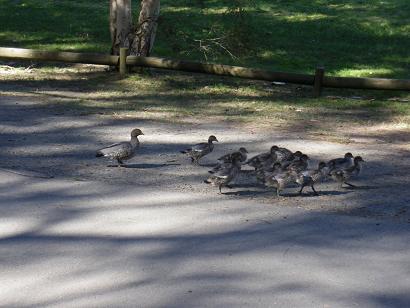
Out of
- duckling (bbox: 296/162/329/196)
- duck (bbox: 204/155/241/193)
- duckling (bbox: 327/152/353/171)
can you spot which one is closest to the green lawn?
duckling (bbox: 327/152/353/171)

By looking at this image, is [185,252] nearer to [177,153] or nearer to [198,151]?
[198,151]

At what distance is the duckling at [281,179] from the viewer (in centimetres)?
1217

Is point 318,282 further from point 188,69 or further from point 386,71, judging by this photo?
point 386,71

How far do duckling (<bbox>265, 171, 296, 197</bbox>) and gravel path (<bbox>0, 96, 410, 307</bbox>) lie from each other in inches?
7.6

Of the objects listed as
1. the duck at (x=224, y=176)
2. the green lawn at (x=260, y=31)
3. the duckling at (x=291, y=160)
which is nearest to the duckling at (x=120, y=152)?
the duck at (x=224, y=176)

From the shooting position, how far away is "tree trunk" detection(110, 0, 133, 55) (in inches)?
930

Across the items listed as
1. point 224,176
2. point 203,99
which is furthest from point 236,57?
point 224,176

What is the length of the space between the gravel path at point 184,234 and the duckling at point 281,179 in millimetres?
193

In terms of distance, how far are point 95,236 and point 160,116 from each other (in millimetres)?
8360

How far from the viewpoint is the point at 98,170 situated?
1364cm

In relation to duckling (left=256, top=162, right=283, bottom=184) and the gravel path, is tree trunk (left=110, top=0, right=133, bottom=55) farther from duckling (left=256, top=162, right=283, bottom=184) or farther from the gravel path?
duckling (left=256, top=162, right=283, bottom=184)

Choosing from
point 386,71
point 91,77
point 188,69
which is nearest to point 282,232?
point 188,69

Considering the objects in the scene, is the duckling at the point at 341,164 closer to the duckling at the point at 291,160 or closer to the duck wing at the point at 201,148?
the duckling at the point at 291,160

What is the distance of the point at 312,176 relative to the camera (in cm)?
1242
